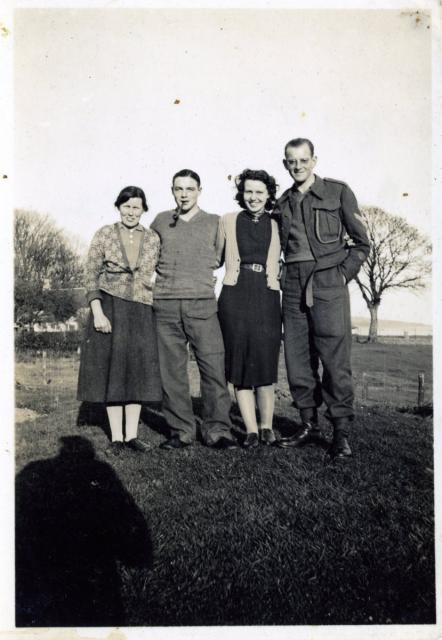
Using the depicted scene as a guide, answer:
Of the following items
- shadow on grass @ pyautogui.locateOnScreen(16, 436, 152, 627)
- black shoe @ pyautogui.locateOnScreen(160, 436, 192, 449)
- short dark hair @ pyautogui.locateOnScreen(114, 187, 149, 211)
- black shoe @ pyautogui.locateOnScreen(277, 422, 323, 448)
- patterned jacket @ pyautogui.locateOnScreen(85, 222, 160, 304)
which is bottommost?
shadow on grass @ pyautogui.locateOnScreen(16, 436, 152, 627)

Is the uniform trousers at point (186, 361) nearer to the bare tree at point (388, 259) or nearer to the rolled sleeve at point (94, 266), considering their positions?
the rolled sleeve at point (94, 266)

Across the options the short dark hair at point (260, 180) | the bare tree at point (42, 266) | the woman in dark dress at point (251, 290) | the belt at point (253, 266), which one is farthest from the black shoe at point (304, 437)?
the bare tree at point (42, 266)

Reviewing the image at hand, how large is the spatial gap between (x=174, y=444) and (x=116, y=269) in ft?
4.35

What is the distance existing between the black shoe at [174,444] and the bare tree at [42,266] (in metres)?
1.39

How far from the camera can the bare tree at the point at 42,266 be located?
3.87 metres

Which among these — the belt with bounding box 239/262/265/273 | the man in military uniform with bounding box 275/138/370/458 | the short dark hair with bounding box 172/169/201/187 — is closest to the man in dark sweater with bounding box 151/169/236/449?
the short dark hair with bounding box 172/169/201/187

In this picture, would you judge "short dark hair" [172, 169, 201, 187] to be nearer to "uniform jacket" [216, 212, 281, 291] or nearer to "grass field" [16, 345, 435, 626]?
"uniform jacket" [216, 212, 281, 291]

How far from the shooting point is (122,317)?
344cm

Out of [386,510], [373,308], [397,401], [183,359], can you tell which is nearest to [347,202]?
[183,359]

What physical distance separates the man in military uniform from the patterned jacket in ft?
3.30

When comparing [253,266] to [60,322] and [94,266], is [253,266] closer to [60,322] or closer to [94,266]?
[94,266]

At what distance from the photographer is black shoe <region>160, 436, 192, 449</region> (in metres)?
3.61

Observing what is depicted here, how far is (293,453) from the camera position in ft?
11.2

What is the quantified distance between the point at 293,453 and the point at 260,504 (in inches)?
32.5
